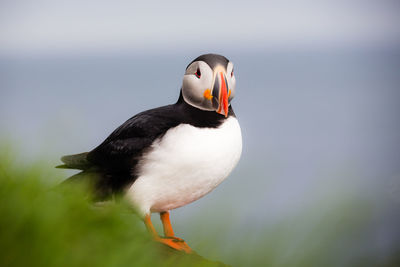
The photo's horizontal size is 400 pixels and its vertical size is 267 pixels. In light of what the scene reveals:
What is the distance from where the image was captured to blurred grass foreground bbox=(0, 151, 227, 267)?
3.21 feet

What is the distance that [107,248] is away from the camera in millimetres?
1044

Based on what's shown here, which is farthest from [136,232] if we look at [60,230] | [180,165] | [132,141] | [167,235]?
[167,235]

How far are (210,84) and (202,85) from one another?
0.03 m

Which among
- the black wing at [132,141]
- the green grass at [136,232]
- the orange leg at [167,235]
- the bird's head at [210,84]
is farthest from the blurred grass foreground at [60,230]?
the bird's head at [210,84]

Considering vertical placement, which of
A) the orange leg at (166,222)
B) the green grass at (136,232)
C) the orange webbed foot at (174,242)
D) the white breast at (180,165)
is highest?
the white breast at (180,165)

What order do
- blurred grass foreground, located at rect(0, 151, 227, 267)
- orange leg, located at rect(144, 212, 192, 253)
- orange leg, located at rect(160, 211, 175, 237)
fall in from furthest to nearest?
orange leg, located at rect(160, 211, 175, 237), orange leg, located at rect(144, 212, 192, 253), blurred grass foreground, located at rect(0, 151, 227, 267)

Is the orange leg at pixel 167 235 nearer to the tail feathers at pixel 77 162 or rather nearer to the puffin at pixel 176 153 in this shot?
the puffin at pixel 176 153

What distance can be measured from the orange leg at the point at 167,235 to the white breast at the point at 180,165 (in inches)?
3.2

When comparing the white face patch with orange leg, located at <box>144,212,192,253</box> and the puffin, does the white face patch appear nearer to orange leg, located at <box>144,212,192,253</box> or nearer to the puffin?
the puffin

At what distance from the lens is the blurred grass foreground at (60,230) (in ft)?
3.21

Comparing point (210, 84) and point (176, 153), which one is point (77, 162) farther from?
point (210, 84)

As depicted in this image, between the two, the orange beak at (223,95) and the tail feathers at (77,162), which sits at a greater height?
the orange beak at (223,95)

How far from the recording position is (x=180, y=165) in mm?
1564

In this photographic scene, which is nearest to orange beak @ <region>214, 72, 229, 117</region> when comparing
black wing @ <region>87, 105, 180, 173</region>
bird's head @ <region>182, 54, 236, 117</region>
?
bird's head @ <region>182, 54, 236, 117</region>
